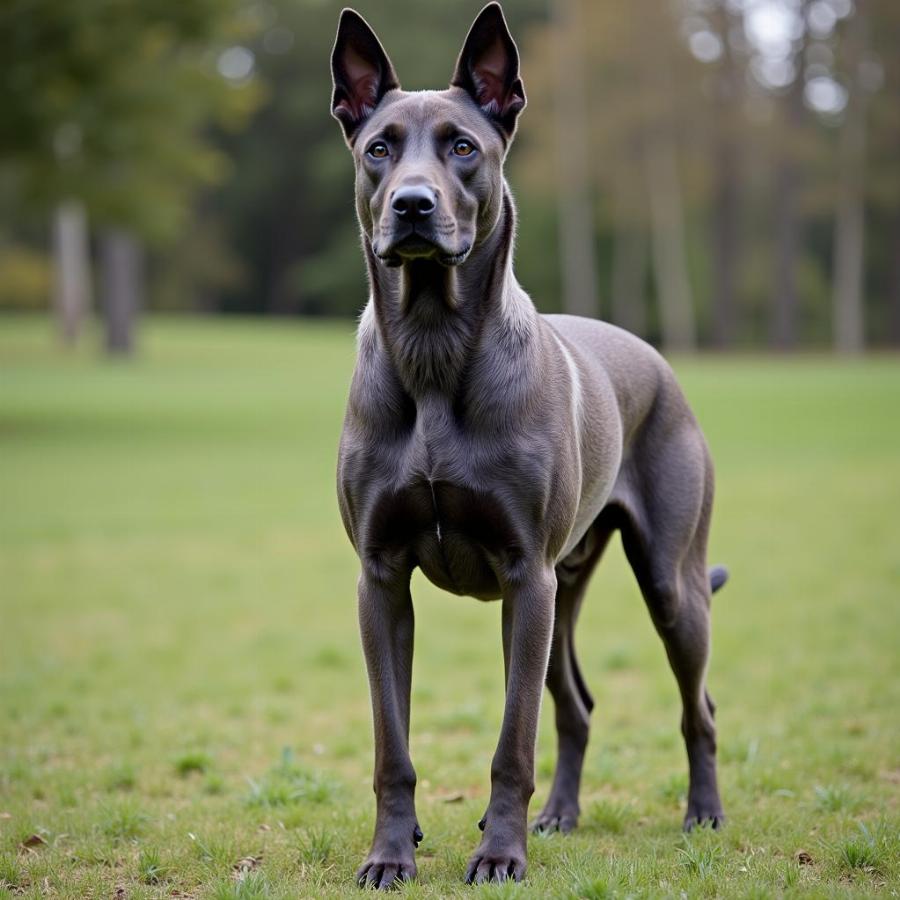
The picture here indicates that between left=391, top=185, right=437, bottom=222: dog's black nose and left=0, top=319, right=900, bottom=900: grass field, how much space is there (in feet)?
6.69

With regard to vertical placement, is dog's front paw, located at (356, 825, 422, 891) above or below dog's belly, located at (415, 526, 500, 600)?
below

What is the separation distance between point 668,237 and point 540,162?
5.89 m

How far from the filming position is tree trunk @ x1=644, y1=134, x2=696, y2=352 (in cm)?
4888

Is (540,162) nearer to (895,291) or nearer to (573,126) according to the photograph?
(573,126)

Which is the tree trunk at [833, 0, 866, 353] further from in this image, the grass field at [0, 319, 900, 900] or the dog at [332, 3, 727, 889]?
the dog at [332, 3, 727, 889]

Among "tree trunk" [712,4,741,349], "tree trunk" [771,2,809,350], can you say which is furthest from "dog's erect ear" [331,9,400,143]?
"tree trunk" [771,2,809,350]

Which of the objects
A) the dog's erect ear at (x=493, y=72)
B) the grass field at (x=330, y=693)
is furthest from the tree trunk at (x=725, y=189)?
the dog's erect ear at (x=493, y=72)

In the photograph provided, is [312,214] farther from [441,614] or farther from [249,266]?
[441,614]

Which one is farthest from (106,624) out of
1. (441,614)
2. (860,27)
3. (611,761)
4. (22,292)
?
(22,292)

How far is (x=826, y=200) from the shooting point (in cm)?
4912

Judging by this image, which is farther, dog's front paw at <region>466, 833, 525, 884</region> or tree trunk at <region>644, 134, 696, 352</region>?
tree trunk at <region>644, 134, 696, 352</region>

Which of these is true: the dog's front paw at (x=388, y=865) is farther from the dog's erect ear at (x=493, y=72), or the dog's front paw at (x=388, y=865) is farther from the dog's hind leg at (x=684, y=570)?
the dog's erect ear at (x=493, y=72)

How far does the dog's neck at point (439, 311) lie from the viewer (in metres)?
4.31

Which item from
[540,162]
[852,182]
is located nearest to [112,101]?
[540,162]
